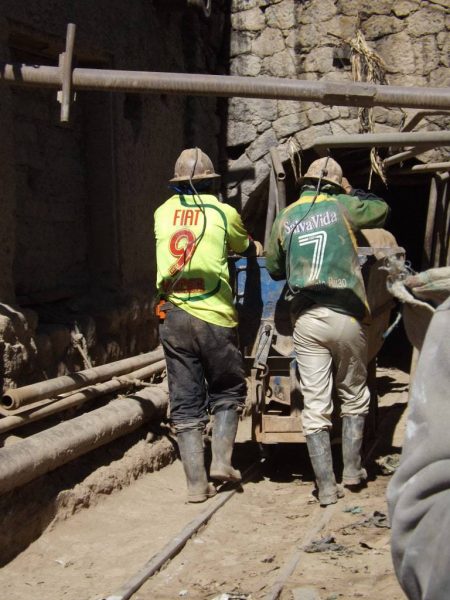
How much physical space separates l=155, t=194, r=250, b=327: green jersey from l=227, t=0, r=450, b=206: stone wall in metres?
3.48

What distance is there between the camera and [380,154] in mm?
9008

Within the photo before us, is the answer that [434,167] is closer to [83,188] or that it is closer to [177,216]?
[83,188]

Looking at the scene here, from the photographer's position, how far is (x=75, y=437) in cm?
480

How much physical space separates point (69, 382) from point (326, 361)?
1483 millimetres

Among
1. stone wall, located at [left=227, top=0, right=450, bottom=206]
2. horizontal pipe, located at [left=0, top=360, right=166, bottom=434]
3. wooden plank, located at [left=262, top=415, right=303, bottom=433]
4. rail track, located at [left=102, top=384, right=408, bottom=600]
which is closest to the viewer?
rail track, located at [left=102, top=384, right=408, bottom=600]

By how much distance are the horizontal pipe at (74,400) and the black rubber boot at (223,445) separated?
0.75m

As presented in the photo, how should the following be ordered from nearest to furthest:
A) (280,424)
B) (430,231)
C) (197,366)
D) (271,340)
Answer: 1. (197,366)
2. (280,424)
3. (271,340)
4. (430,231)

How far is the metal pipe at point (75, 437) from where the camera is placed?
421 cm

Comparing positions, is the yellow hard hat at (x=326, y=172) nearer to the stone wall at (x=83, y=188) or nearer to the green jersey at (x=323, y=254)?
A: the green jersey at (x=323, y=254)

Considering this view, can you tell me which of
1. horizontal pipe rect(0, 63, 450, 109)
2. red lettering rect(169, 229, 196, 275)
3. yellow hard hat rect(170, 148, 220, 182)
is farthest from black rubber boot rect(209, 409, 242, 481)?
horizontal pipe rect(0, 63, 450, 109)

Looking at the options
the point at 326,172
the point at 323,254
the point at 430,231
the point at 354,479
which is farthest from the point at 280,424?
the point at 430,231

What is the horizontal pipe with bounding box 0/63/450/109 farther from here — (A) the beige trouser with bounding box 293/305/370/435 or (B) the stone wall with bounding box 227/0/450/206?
(B) the stone wall with bounding box 227/0/450/206

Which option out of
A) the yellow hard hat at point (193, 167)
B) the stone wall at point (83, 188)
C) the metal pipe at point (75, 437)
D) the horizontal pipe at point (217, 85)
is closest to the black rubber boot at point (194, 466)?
the metal pipe at point (75, 437)

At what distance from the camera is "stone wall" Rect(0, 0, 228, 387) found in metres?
5.30
